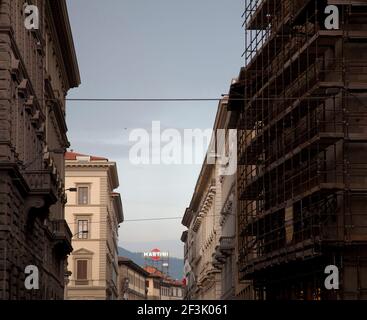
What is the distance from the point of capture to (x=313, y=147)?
133ft

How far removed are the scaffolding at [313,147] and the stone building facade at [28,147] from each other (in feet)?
32.3

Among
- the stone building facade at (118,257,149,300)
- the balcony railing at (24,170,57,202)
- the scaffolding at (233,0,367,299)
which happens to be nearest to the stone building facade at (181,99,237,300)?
the scaffolding at (233,0,367,299)

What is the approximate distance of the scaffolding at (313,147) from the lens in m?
38.7

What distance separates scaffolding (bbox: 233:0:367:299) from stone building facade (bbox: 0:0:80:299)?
9.86m

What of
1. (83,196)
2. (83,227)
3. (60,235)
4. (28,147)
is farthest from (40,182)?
(83,196)

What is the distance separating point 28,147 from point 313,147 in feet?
37.9

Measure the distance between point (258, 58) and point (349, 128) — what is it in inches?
503

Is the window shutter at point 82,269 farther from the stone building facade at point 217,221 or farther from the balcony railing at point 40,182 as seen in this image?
the balcony railing at point 40,182

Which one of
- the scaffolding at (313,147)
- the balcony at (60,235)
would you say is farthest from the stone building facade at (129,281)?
the scaffolding at (313,147)

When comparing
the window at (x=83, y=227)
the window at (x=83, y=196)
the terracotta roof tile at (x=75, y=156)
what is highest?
the terracotta roof tile at (x=75, y=156)

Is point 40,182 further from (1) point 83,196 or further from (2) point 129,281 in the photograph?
(2) point 129,281

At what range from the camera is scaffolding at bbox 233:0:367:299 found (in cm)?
3869

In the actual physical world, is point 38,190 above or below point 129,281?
below
